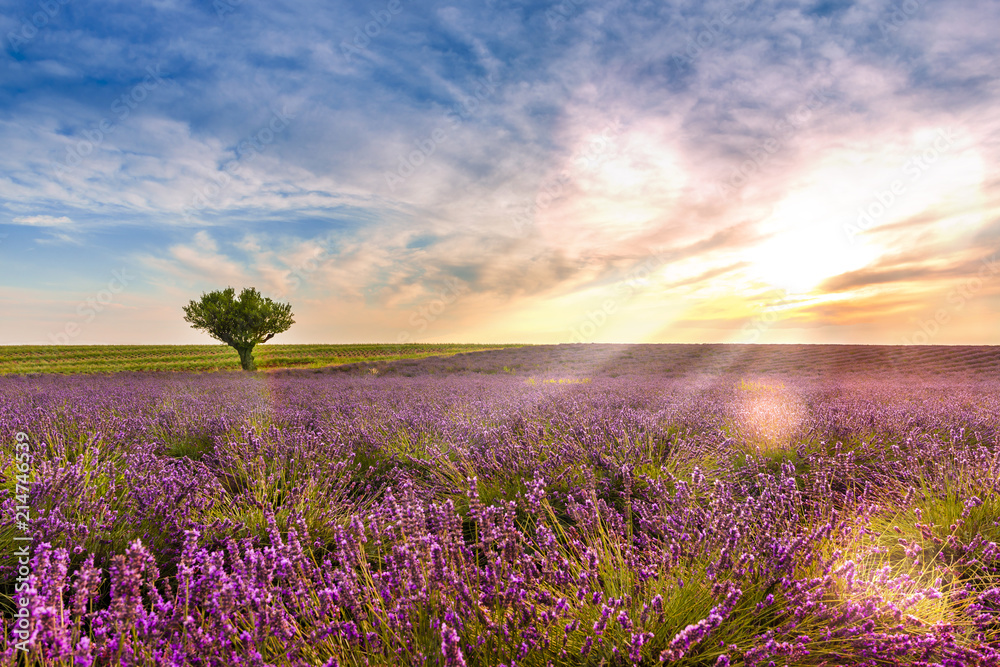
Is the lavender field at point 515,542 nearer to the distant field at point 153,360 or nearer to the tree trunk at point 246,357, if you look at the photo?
the tree trunk at point 246,357

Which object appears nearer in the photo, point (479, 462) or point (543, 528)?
point (543, 528)

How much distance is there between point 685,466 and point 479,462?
Result: 1594mm

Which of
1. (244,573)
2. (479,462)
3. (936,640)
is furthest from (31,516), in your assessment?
(936,640)

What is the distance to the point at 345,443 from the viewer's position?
4285mm

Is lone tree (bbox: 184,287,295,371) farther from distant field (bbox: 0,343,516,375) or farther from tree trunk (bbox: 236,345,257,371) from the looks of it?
distant field (bbox: 0,343,516,375)

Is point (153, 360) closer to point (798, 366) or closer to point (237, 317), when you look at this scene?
point (237, 317)

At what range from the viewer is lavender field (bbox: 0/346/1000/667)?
1.44 m

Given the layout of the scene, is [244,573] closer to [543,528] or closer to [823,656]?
[543,528]

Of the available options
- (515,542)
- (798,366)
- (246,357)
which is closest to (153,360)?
(246,357)

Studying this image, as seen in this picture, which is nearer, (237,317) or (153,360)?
(237,317)

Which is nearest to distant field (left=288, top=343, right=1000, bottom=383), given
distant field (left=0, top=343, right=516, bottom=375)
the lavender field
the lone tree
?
the lone tree

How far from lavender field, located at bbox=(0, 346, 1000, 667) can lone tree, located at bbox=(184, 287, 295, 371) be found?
20.3 meters

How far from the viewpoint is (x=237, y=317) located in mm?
23562

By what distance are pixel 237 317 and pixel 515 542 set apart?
2599 cm
